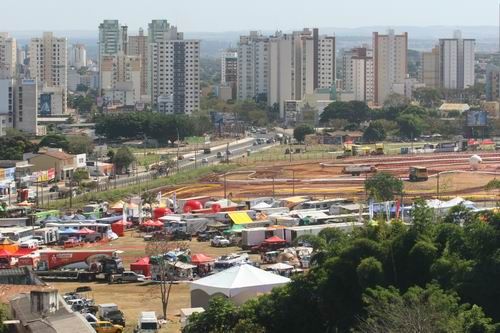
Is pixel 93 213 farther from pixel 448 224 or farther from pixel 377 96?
pixel 377 96

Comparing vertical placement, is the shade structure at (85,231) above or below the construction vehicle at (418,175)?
below

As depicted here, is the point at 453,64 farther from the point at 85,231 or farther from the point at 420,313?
the point at 420,313

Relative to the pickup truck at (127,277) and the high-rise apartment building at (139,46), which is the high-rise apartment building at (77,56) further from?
the pickup truck at (127,277)

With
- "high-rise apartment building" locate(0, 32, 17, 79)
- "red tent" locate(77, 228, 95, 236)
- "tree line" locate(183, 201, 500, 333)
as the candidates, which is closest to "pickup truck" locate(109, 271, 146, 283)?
"red tent" locate(77, 228, 95, 236)

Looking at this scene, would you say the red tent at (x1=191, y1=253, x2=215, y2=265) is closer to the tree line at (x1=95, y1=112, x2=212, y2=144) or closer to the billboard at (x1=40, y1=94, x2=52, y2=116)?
the tree line at (x1=95, y1=112, x2=212, y2=144)

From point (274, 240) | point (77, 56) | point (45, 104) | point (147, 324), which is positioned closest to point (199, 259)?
point (274, 240)

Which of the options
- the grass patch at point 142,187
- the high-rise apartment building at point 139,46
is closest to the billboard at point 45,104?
the high-rise apartment building at point 139,46
